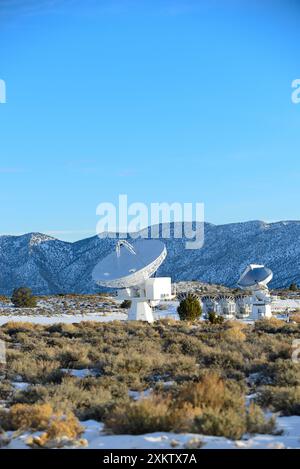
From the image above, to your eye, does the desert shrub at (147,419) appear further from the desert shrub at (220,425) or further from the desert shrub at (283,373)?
the desert shrub at (283,373)

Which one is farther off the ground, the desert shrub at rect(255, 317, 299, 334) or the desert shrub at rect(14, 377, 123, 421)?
the desert shrub at rect(255, 317, 299, 334)

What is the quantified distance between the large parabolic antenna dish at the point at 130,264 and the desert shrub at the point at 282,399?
18.5 m

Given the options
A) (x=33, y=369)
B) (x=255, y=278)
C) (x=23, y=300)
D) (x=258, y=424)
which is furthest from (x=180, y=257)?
(x=258, y=424)

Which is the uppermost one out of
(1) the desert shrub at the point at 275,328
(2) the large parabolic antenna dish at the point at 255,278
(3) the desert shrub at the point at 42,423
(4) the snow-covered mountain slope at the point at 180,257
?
(4) the snow-covered mountain slope at the point at 180,257

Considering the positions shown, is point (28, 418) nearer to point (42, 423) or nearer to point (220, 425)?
point (42, 423)

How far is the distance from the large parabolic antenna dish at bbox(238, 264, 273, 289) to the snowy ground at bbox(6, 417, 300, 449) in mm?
29603

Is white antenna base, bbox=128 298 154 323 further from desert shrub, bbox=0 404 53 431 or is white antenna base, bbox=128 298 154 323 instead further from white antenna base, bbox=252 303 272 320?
desert shrub, bbox=0 404 53 431

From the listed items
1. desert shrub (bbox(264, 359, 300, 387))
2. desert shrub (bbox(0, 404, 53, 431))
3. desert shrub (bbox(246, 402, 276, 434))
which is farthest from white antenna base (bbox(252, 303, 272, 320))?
desert shrub (bbox(0, 404, 53, 431))

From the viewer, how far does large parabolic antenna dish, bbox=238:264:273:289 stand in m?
37.5

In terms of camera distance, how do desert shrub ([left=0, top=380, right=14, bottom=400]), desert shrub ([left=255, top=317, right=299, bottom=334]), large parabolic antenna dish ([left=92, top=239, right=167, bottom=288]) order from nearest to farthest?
desert shrub ([left=0, top=380, right=14, bottom=400])
desert shrub ([left=255, top=317, right=299, bottom=334])
large parabolic antenna dish ([left=92, top=239, right=167, bottom=288])

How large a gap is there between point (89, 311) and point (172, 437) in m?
38.2

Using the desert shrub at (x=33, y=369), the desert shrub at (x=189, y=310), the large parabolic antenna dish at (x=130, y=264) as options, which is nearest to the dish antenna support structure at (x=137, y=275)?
the large parabolic antenna dish at (x=130, y=264)

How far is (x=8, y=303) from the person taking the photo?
53719 millimetres

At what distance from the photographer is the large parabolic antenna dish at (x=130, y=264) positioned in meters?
29.0
